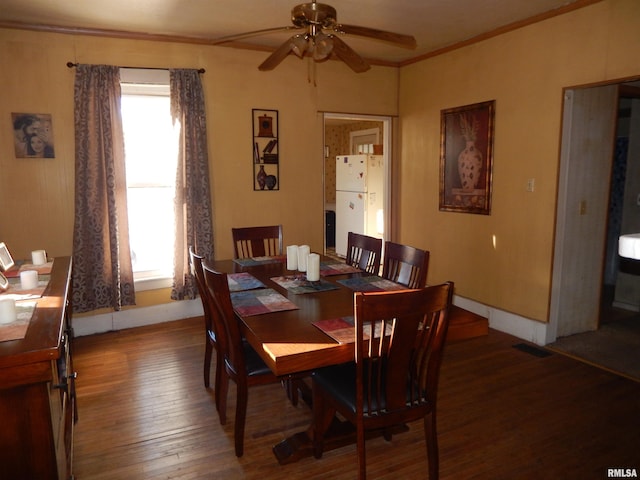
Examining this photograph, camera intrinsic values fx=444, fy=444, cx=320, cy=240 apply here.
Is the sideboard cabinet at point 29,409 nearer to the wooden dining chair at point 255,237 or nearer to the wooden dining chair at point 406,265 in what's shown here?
the wooden dining chair at point 406,265

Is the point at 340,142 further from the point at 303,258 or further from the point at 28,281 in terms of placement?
the point at 28,281

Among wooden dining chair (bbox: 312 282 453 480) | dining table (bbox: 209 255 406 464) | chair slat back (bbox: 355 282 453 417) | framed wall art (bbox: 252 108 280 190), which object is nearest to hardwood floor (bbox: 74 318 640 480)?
dining table (bbox: 209 255 406 464)

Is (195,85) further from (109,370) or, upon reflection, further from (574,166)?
(574,166)

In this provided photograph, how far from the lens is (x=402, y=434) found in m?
2.44

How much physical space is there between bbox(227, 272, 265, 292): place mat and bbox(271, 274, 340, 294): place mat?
0.12 m

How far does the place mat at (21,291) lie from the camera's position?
200 cm

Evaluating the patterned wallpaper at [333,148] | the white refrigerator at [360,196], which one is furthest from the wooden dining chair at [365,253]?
the patterned wallpaper at [333,148]

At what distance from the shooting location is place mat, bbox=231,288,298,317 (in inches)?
81.9

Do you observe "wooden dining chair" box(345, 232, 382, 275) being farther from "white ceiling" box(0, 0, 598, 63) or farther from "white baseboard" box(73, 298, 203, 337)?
"white baseboard" box(73, 298, 203, 337)

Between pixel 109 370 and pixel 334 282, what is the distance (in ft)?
6.10

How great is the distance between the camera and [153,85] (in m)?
3.94

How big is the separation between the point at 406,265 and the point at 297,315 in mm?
946

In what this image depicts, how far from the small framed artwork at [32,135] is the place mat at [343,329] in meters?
3.04

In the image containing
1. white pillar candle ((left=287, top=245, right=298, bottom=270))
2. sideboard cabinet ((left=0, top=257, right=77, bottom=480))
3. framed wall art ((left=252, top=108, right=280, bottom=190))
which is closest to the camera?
sideboard cabinet ((left=0, top=257, right=77, bottom=480))
